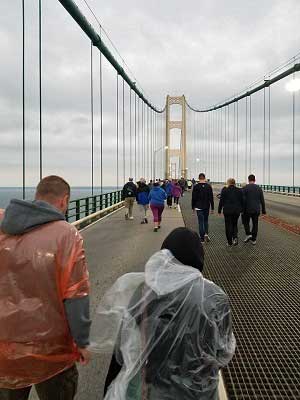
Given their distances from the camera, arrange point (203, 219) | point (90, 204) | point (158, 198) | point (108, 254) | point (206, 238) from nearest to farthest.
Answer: point (108, 254) → point (203, 219) → point (206, 238) → point (158, 198) → point (90, 204)

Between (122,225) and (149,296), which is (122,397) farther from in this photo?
(122,225)

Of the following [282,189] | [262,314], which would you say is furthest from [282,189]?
[262,314]

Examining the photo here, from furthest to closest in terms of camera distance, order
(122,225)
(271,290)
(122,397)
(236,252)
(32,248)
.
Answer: (122,225)
(236,252)
(271,290)
(32,248)
(122,397)

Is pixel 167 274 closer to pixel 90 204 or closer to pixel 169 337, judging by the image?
pixel 169 337

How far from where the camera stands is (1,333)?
6.64 ft

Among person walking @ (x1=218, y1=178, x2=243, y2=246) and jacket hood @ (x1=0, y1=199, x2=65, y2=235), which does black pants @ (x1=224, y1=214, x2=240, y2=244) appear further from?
jacket hood @ (x1=0, y1=199, x2=65, y2=235)

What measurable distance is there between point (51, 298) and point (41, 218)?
397 mm

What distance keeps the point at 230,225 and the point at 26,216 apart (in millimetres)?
8349

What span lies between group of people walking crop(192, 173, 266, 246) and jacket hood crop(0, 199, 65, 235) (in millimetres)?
8018

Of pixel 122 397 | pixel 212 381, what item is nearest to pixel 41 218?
pixel 122 397

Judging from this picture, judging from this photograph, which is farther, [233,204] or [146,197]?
[146,197]

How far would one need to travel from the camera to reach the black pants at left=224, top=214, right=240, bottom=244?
9883 millimetres

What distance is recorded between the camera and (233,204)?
9.74m

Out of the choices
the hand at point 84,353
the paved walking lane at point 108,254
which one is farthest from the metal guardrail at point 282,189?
the hand at point 84,353
